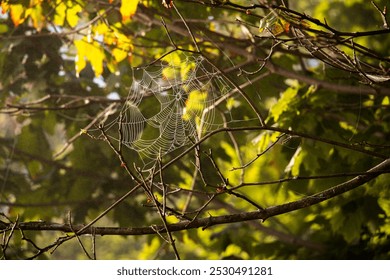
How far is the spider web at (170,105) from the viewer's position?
125 inches

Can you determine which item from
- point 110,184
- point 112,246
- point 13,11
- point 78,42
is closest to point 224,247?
point 110,184

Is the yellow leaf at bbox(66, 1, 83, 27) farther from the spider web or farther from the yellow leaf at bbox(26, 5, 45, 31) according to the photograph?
the spider web

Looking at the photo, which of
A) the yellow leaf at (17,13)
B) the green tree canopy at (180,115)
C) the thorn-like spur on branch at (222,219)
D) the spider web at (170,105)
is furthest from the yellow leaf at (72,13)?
the thorn-like spur on branch at (222,219)

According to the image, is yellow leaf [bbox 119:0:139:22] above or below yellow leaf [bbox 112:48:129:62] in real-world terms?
below

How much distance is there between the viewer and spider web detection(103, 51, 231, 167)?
3.19 meters

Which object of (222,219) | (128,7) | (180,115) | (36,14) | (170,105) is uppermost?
(36,14)

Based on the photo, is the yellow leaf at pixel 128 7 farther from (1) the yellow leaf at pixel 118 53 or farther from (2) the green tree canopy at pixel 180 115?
(1) the yellow leaf at pixel 118 53

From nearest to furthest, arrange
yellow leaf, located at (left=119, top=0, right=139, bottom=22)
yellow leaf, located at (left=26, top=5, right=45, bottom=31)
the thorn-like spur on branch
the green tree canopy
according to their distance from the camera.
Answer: the thorn-like spur on branch → yellow leaf, located at (left=119, top=0, right=139, bottom=22) → the green tree canopy → yellow leaf, located at (left=26, top=5, right=45, bottom=31)

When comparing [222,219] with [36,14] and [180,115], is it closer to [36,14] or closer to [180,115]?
[180,115]

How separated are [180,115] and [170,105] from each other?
7.9 inches

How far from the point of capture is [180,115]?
3.28 m

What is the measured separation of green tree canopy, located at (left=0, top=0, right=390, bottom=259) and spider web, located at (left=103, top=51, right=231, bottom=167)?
1 centimetres

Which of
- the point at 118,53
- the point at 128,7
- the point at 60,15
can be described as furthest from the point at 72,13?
the point at 128,7

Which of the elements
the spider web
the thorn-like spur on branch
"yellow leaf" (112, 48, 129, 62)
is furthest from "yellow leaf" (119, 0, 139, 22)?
the thorn-like spur on branch
